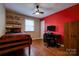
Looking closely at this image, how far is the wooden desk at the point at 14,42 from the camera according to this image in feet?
5.29

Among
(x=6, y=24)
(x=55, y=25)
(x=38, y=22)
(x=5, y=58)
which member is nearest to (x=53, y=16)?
(x=55, y=25)

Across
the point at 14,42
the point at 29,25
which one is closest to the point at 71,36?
the point at 29,25

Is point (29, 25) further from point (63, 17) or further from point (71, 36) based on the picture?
point (71, 36)

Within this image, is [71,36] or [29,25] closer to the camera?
[29,25]

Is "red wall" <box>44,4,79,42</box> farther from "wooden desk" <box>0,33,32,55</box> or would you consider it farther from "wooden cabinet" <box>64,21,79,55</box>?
"wooden desk" <box>0,33,32,55</box>

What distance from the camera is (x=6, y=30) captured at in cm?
173

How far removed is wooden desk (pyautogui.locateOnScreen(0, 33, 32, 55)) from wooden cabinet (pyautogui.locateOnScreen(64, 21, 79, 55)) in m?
1.05

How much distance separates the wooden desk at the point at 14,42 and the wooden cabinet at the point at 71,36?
1045mm

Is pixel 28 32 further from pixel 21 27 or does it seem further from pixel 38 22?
pixel 38 22

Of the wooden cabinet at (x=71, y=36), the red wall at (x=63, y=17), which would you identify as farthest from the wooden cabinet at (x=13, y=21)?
the wooden cabinet at (x=71, y=36)

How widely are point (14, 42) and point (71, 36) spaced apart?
5.16ft

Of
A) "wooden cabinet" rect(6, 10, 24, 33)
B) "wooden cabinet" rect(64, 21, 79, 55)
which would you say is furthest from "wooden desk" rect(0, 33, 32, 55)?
"wooden cabinet" rect(64, 21, 79, 55)

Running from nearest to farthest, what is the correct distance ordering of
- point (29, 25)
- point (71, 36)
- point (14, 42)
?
point (14, 42), point (29, 25), point (71, 36)

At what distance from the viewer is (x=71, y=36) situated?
102 inches
